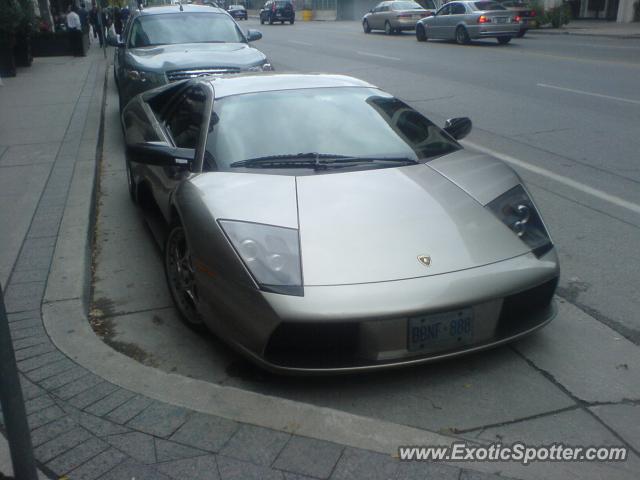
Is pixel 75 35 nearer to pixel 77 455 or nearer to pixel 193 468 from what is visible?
→ pixel 77 455

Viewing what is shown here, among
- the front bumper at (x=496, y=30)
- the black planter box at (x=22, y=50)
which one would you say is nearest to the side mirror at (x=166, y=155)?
the black planter box at (x=22, y=50)

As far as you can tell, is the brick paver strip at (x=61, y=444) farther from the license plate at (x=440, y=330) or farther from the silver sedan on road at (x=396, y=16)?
the silver sedan on road at (x=396, y=16)

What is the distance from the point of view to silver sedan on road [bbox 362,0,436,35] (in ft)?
107

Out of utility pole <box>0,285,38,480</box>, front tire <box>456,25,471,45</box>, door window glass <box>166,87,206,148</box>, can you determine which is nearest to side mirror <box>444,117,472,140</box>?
door window glass <box>166,87,206,148</box>

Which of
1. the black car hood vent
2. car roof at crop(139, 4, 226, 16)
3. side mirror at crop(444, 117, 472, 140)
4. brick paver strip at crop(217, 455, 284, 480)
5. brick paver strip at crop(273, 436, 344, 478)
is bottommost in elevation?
brick paver strip at crop(273, 436, 344, 478)

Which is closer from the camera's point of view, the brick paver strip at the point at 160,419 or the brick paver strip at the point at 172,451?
the brick paver strip at the point at 172,451

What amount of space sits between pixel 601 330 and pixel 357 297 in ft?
5.58

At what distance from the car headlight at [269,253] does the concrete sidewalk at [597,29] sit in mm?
28227

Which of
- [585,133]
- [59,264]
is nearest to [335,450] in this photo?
[59,264]

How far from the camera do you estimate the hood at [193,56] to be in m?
9.57

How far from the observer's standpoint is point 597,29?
32.8 meters

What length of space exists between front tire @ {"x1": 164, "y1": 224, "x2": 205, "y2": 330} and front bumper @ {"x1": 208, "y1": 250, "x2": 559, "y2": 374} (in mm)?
710

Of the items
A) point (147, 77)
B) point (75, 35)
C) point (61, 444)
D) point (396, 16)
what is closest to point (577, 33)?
point (396, 16)

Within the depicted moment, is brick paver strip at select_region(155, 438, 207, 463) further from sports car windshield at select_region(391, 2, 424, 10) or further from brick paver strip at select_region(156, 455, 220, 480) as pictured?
sports car windshield at select_region(391, 2, 424, 10)
